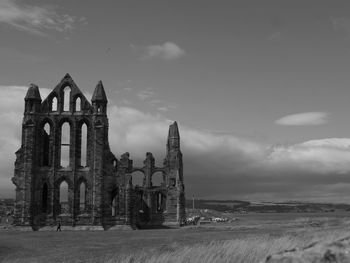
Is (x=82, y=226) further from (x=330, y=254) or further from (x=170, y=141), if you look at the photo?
(x=330, y=254)

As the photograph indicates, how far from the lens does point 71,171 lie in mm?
58469

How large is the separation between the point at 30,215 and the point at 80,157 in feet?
27.7

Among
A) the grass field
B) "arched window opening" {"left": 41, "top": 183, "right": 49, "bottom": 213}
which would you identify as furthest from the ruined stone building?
the grass field

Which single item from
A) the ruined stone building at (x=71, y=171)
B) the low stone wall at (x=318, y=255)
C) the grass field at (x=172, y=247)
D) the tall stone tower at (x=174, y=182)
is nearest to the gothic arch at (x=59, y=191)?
the ruined stone building at (x=71, y=171)

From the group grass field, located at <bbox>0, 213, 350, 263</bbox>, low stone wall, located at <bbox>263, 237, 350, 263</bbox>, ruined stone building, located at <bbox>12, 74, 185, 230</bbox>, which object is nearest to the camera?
low stone wall, located at <bbox>263, 237, 350, 263</bbox>

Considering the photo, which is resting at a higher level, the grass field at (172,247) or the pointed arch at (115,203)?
the pointed arch at (115,203)

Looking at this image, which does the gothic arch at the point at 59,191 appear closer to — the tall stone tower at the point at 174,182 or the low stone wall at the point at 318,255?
the tall stone tower at the point at 174,182

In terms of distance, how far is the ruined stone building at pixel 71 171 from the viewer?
2265 inches

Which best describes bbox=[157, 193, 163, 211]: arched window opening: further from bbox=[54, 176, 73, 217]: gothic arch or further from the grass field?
the grass field

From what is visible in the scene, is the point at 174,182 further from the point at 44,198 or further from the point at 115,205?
the point at 44,198

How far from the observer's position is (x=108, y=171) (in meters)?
58.9

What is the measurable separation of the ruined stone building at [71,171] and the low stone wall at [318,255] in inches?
2094

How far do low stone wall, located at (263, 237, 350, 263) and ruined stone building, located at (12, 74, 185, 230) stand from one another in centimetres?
5318

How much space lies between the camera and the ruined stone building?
2265 inches
